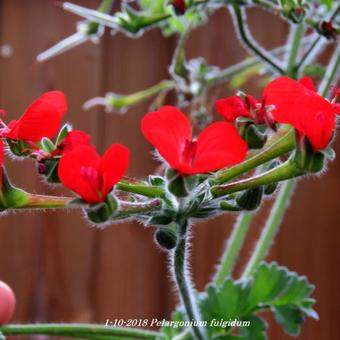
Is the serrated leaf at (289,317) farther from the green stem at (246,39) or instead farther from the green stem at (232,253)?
the green stem at (246,39)

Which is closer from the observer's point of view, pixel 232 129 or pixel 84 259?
pixel 232 129

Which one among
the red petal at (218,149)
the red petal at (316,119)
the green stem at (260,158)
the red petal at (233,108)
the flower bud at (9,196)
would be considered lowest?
the flower bud at (9,196)

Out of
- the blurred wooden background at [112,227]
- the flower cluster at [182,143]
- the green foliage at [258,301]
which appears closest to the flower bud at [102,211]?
the flower cluster at [182,143]

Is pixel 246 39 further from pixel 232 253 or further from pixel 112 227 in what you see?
pixel 112 227

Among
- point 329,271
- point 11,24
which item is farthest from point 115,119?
point 329,271

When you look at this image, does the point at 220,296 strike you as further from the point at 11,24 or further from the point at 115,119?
the point at 11,24

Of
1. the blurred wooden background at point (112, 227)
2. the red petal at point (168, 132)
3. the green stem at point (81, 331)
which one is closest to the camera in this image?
the red petal at point (168, 132)

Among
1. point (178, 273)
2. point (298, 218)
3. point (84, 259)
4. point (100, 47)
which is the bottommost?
point (84, 259)

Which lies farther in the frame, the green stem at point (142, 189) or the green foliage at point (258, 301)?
the green foliage at point (258, 301)
